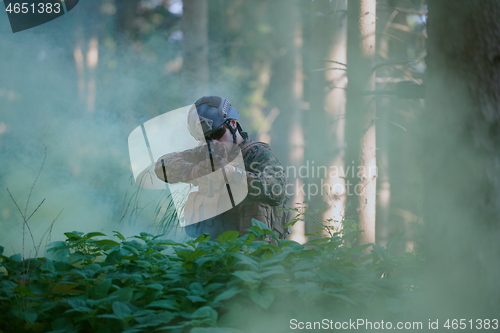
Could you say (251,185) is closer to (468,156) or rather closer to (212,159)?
(212,159)

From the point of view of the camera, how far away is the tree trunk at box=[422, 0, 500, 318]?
4.50 ft

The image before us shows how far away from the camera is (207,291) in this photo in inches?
53.6

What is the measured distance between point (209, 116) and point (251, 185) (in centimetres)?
65

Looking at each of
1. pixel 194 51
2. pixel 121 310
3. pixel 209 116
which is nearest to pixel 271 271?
pixel 121 310

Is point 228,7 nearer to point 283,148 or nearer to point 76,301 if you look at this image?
point 283,148

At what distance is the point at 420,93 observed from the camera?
3.29 meters

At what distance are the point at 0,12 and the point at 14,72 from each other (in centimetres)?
66

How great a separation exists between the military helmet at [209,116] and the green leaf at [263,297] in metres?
1.93

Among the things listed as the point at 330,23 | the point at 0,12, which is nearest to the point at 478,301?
the point at 0,12

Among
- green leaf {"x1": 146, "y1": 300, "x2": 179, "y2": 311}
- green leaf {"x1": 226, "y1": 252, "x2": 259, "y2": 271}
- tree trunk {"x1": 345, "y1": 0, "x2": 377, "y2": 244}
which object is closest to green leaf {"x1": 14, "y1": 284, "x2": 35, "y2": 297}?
green leaf {"x1": 146, "y1": 300, "x2": 179, "y2": 311}

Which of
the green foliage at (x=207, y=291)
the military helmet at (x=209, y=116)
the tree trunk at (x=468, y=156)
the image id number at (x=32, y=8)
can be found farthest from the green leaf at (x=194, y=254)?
the image id number at (x=32, y=8)

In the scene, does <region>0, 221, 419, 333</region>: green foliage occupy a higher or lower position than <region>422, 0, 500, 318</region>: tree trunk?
lower
